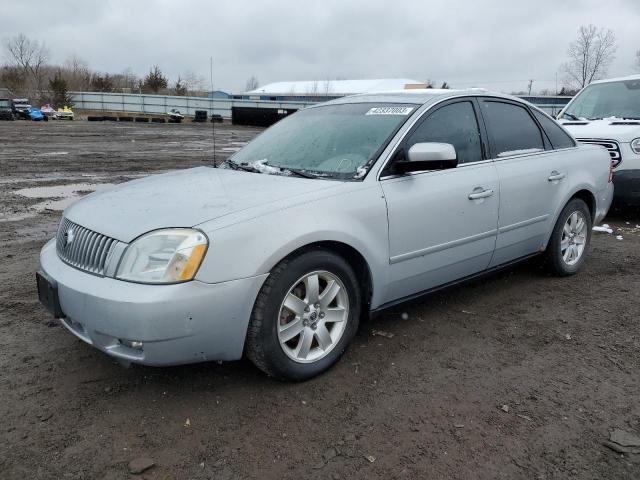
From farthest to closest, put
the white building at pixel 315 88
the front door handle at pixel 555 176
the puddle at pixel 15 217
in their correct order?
the white building at pixel 315 88 < the puddle at pixel 15 217 < the front door handle at pixel 555 176

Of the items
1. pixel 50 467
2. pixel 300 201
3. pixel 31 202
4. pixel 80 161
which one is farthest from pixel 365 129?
pixel 80 161

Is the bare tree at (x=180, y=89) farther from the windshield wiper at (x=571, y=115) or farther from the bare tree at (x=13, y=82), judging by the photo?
the windshield wiper at (x=571, y=115)

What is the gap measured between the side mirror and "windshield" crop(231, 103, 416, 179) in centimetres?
20

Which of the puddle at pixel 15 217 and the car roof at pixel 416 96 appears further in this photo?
the puddle at pixel 15 217

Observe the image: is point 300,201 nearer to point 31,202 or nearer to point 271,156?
point 271,156

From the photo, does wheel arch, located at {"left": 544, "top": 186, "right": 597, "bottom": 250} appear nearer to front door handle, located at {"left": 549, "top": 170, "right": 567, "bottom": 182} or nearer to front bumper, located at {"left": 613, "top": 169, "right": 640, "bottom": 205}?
front door handle, located at {"left": 549, "top": 170, "right": 567, "bottom": 182}

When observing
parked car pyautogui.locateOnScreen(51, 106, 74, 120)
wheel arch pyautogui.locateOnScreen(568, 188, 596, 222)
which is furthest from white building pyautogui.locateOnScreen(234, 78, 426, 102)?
wheel arch pyautogui.locateOnScreen(568, 188, 596, 222)

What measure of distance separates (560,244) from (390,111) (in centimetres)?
213

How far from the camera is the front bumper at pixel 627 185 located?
6950 millimetres

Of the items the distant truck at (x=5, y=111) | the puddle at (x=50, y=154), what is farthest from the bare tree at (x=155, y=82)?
the puddle at (x=50, y=154)

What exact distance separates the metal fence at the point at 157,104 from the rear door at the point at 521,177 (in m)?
40.7

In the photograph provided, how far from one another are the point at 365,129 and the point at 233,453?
2257 millimetres

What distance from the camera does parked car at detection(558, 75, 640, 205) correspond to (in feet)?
22.9

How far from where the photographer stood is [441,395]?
9.58 ft
